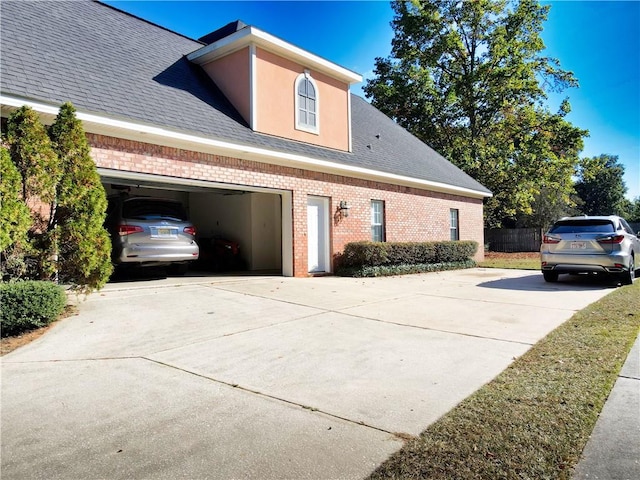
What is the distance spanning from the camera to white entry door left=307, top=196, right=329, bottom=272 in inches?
476

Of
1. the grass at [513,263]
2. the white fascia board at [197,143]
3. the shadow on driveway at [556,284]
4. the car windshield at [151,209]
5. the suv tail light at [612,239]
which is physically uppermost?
the white fascia board at [197,143]

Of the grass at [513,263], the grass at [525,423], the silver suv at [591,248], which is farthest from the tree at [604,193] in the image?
the grass at [525,423]

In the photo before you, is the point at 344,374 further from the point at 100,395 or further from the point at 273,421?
the point at 100,395

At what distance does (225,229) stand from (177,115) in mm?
5978

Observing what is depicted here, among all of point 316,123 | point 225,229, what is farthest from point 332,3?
point 225,229

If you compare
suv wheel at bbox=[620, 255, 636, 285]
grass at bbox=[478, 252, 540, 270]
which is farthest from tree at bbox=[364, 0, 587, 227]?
suv wheel at bbox=[620, 255, 636, 285]

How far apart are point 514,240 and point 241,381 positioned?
2729 cm

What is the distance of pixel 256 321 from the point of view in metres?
5.93

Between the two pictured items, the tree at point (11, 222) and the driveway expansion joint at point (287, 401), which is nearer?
the driveway expansion joint at point (287, 401)

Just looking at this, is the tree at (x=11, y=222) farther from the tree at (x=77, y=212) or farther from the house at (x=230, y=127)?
the house at (x=230, y=127)

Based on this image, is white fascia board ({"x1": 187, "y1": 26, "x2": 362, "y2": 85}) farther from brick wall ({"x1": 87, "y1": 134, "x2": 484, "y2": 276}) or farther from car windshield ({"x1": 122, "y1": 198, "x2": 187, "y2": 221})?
car windshield ({"x1": 122, "y1": 198, "x2": 187, "y2": 221})

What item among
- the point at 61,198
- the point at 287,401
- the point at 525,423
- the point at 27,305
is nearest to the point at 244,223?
the point at 61,198

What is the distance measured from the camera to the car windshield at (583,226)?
385 inches

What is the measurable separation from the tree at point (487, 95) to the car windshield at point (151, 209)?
21.0 meters
